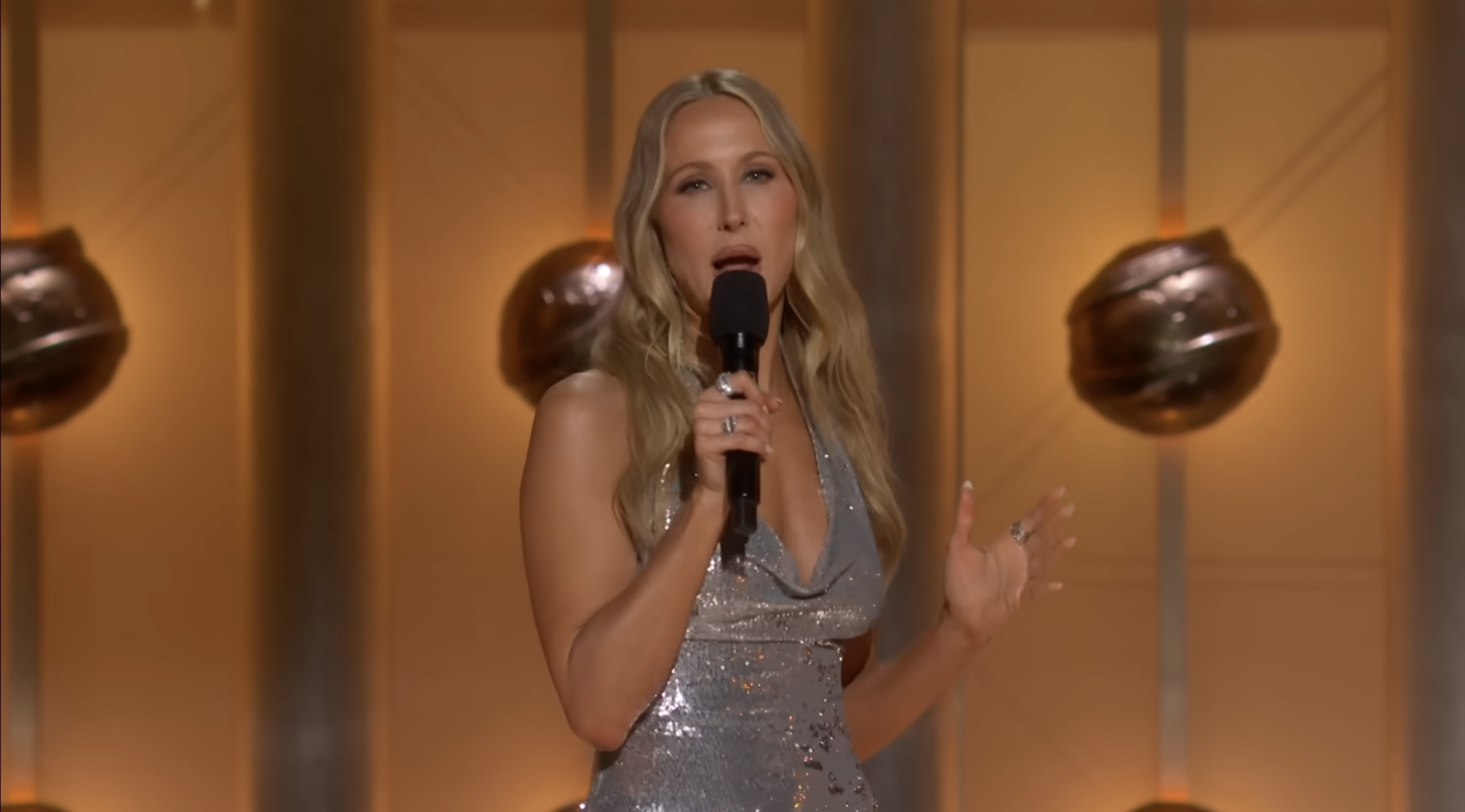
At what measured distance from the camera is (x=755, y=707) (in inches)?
61.5

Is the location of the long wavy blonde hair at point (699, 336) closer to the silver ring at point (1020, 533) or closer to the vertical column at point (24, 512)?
the silver ring at point (1020, 533)

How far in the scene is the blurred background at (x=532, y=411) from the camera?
3.85m

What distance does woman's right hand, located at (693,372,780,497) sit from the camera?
1334 mm

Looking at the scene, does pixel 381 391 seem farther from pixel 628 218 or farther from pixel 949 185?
pixel 628 218

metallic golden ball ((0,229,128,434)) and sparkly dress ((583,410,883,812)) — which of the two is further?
metallic golden ball ((0,229,128,434))

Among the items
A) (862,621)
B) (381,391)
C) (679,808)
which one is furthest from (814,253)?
(381,391)

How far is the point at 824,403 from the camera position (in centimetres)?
177

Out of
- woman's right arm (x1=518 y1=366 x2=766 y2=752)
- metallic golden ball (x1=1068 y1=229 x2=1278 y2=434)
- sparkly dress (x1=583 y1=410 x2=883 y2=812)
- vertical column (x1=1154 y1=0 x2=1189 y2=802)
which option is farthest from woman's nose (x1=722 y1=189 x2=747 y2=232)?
vertical column (x1=1154 y1=0 x2=1189 y2=802)

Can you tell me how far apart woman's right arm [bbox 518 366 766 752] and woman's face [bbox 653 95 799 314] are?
0.50ft

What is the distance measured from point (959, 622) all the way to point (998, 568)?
7cm

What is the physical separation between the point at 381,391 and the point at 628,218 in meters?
2.23

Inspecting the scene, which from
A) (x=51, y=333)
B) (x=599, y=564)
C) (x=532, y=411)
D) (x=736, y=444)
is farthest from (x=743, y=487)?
(x=51, y=333)

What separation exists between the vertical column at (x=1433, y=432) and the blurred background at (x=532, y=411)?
0.64 feet

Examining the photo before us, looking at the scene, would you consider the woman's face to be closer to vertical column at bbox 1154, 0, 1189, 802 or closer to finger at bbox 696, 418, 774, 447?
finger at bbox 696, 418, 774, 447
